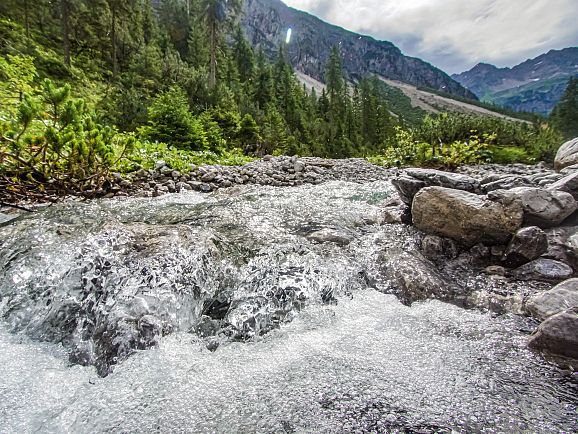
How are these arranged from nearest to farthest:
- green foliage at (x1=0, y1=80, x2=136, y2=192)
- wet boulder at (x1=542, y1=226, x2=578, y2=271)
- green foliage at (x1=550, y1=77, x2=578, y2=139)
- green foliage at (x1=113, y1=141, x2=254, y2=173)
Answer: wet boulder at (x1=542, y1=226, x2=578, y2=271), green foliage at (x1=0, y1=80, x2=136, y2=192), green foliage at (x1=113, y1=141, x2=254, y2=173), green foliage at (x1=550, y1=77, x2=578, y2=139)

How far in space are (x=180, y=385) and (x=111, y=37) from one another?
40.1 metres

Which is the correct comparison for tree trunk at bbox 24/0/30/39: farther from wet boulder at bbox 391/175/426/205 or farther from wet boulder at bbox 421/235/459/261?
wet boulder at bbox 421/235/459/261

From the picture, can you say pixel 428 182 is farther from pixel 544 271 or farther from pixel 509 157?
pixel 509 157

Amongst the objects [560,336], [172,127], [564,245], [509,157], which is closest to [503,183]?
[564,245]

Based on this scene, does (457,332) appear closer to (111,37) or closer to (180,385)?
(180,385)

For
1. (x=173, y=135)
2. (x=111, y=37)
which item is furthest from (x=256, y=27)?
(x=173, y=135)

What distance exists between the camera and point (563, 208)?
4.65m

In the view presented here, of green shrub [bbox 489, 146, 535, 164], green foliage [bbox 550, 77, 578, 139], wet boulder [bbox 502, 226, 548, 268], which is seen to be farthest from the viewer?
green foliage [bbox 550, 77, 578, 139]

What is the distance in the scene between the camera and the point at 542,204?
4625 millimetres

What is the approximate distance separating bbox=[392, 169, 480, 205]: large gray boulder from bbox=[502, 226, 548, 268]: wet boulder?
1467 mm

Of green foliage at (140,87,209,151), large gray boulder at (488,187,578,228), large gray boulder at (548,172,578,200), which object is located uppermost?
green foliage at (140,87,209,151)

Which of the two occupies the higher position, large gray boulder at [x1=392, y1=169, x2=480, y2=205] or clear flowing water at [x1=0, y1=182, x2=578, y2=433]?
large gray boulder at [x1=392, y1=169, x2=480, y2=205]

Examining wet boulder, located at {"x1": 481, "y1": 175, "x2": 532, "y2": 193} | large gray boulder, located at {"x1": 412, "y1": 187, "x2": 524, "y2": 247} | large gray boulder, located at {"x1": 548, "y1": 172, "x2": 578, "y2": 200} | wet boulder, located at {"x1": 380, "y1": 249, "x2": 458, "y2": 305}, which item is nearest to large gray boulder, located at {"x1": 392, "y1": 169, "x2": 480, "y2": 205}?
wet boulder, located at {"x1": 481, "y1": 175, "x2": 532, "y2": 193}

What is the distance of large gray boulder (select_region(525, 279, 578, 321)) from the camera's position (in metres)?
3.10
